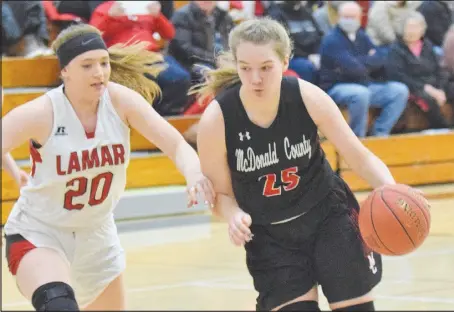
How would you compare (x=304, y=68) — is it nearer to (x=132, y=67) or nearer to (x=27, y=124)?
(x=132, y=67)

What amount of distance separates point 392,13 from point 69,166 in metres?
6.01

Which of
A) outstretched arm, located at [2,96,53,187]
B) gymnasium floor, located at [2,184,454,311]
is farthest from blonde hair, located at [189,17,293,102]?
gymnasium floor, located at [2,184,454,311]

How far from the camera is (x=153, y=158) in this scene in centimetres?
813

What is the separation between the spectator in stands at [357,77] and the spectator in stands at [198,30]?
2.77 feet

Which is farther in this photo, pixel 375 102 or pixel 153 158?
pixel 375 102

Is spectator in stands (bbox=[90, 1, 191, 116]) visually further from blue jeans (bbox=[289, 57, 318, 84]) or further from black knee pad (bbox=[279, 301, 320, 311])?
black knee pad (bbox=[279, 301, 320, 311])

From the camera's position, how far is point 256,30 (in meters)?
3.91

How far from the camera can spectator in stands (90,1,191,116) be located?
6385 millimetres

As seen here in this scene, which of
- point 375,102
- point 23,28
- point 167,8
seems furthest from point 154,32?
point 375,102

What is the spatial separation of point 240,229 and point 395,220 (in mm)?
588

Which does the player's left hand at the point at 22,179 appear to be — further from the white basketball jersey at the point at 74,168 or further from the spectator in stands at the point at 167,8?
the spectator in stands at the point at 167,8

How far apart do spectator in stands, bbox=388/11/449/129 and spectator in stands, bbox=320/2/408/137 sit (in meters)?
0.16

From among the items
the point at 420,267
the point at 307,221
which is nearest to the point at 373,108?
Answer: the point at 420,267

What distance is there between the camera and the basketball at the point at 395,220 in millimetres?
3783
